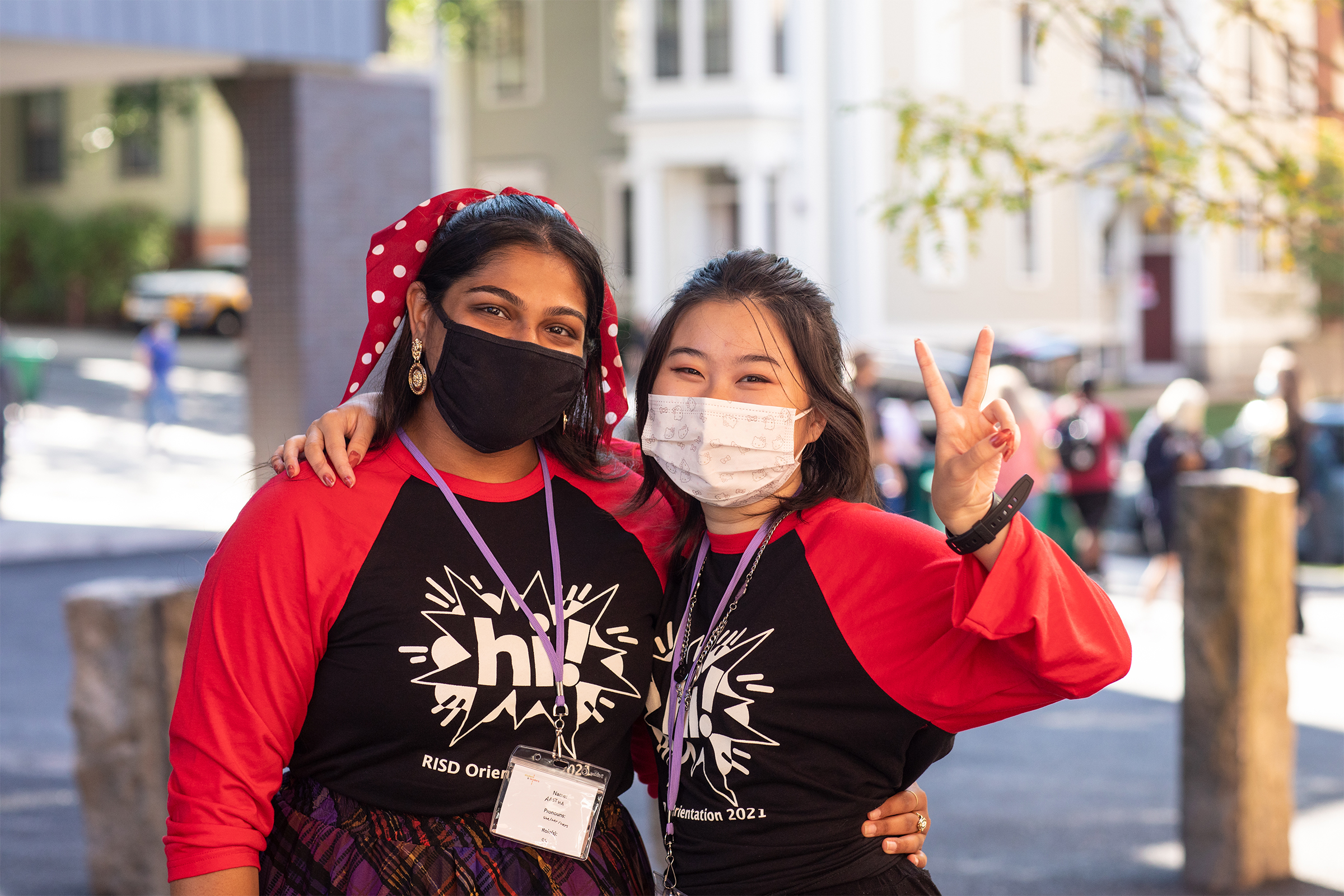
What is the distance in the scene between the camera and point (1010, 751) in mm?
7902

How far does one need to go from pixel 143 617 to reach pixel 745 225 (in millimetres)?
22364

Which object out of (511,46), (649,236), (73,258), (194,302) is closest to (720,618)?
(649,236)

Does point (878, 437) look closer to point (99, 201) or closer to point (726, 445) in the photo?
point (726, 445)

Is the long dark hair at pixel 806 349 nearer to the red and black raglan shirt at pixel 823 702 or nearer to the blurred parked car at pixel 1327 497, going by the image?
the red and black raglan shirt at pixel 823 702

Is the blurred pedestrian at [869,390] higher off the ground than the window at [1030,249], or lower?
lower

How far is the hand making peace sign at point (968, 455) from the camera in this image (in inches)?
87.4

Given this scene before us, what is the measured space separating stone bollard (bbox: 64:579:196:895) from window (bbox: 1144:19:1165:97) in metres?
3.77

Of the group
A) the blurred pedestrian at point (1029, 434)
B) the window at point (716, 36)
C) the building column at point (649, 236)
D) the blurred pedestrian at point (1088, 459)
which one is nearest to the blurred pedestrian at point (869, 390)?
the blurred pedestrian at point (1029, 434)

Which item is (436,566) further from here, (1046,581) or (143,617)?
(143,617)

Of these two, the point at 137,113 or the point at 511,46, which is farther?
the point at 511,46

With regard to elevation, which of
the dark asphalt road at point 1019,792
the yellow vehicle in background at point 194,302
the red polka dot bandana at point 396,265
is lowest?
the dark asphalt road at point 1019,792

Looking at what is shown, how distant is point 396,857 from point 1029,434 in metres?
9.19

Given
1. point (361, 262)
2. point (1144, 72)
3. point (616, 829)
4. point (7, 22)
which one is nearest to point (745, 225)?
point (361, 262)

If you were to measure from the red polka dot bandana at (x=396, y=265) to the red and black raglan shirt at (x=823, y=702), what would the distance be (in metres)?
0.67
